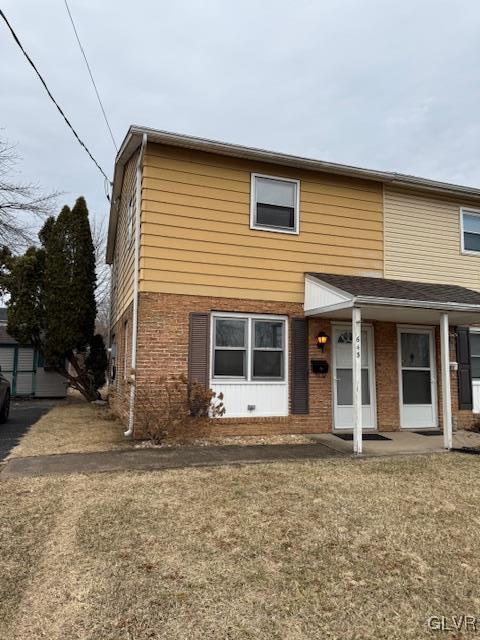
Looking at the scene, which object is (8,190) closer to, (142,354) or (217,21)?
(217,21)

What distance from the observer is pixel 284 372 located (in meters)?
8.54

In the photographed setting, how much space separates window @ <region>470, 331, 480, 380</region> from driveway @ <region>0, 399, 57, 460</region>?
9.47m

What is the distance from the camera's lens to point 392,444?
304 inches

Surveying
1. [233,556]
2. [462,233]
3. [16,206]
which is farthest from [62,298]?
[233,556]

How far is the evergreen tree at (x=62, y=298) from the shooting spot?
1352 cm

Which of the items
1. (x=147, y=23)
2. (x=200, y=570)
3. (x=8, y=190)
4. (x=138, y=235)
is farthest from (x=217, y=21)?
(x=200, y=570)

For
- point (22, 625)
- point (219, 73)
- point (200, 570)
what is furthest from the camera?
point (219, 73)

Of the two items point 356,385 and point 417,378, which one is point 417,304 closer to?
point 356,385

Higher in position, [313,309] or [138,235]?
[138,235]

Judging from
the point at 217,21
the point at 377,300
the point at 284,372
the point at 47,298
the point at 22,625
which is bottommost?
the point at 22,625

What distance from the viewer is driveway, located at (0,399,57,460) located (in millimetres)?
7539

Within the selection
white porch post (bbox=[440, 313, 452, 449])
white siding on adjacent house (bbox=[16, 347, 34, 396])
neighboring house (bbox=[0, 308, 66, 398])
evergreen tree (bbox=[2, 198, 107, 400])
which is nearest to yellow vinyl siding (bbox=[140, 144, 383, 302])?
white porch post (bbox=[440, 313, 452, 449])

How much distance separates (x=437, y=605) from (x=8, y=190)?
1519 centimetres

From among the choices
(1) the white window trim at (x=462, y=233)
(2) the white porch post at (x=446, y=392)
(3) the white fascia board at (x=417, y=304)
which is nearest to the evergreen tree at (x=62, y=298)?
(3) the white fascia board at (x=417, y=304)
